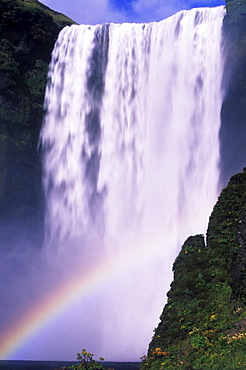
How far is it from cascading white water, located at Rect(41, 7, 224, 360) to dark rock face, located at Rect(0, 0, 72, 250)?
1323 mm

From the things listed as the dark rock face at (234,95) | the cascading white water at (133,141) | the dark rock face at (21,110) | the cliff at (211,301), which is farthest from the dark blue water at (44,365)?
the dark rock face at (234,95)

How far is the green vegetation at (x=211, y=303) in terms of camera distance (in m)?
11.1

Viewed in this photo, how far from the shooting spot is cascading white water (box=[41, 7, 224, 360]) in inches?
1596

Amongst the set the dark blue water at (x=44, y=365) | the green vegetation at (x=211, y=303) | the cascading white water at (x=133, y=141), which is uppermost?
the cascading white water at (x=133, y=141)

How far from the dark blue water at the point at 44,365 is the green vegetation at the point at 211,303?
13067mm

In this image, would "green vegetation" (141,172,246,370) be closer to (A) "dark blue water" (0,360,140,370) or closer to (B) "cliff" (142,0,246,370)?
(B) "cliff" (142,0,246,370)

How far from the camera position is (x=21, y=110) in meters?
44.0

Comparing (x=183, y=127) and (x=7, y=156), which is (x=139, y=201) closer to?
(x=183, y=127)

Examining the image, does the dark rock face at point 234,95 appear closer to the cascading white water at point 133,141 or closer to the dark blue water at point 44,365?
the cascading white water at point 133,141

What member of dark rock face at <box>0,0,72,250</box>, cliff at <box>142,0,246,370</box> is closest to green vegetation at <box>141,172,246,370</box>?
cliff at <box>142,0,246,370</box>

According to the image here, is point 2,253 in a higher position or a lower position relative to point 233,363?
higher

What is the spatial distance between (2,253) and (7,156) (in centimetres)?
1018

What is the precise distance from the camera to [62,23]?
51.5m

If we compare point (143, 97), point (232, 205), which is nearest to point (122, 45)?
point (143, 97)
